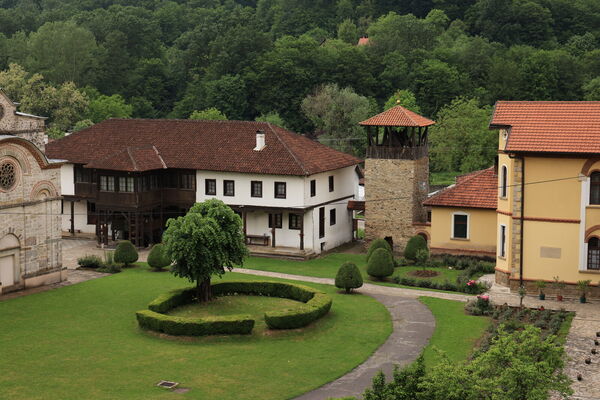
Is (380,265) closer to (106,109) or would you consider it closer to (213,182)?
(213,182)

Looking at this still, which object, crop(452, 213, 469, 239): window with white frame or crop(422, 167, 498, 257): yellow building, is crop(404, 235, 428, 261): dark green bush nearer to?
crop(422, 167, 498, 257): yellow building

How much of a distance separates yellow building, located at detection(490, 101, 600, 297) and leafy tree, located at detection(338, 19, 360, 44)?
3328 inches

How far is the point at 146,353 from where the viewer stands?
3316cm

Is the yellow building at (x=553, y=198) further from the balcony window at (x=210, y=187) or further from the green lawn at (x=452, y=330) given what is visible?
the balcony window at (x=210, y=187)

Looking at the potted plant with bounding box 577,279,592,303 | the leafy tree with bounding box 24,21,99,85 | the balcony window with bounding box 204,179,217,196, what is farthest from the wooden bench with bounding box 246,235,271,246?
the leafy tree with bounding box 24,21,99,85

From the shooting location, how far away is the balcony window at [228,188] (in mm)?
55562

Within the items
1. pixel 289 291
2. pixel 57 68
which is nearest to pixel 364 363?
pixel 289 291

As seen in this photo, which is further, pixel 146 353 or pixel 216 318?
pixel 216 318

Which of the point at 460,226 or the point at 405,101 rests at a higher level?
the point at 405,101

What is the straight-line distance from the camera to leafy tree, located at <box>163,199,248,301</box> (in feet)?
125

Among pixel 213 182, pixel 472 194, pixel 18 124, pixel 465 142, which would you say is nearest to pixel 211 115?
pixel 465 142

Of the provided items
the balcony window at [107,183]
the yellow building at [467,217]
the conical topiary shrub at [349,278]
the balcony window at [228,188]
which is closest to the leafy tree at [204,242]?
the conical topiary shrub at [349,278]

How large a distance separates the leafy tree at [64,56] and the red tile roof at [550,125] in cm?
7101

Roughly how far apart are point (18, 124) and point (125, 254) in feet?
31.2
